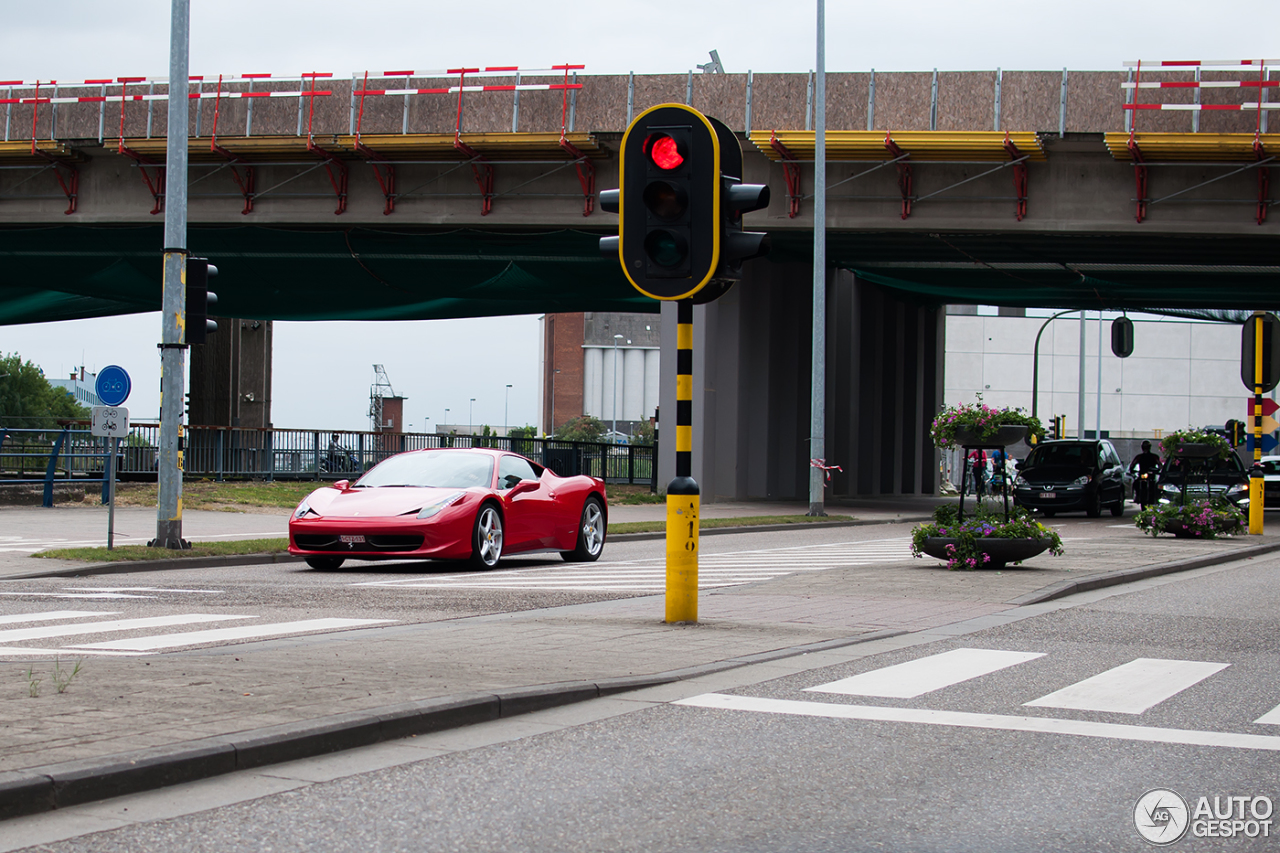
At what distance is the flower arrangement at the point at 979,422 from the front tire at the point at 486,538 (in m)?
4.86

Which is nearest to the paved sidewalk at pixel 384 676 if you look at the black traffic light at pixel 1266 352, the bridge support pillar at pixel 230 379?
the black traffic light at pixel 1266 352

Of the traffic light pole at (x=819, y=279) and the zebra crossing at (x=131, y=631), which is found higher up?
the traffic light pole at (x=819, y=279)

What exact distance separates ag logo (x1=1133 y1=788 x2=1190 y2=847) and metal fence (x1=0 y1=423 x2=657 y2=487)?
22.8 metres

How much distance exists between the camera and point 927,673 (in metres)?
7.89

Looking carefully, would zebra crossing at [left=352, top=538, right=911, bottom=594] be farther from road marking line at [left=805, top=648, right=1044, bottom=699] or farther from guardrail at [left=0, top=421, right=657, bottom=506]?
guardrail at [left=0, top=421, right=657, bottom=506]

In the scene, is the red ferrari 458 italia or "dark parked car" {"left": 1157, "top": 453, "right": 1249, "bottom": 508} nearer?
the red ferrari 458 italia

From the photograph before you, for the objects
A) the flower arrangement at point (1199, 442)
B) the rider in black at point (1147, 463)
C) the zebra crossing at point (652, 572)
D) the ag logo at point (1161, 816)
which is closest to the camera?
the ag logo at point (1161, 816)

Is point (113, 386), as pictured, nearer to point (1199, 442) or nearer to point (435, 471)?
point (435, 471)

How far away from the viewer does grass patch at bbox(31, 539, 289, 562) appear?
1495cm

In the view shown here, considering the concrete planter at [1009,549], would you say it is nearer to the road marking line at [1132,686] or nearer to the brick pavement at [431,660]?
the brick pavement at [431,660]

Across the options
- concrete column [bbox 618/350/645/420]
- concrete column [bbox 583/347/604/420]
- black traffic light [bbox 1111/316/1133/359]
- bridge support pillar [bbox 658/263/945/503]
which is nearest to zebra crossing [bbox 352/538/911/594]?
bridge support pillar [bbox 658/263/945/503]

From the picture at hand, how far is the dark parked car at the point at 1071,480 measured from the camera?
102 feet

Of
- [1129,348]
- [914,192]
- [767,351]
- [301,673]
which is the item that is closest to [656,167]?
[301,673]

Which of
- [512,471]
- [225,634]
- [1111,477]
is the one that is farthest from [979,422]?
[1111,477]
